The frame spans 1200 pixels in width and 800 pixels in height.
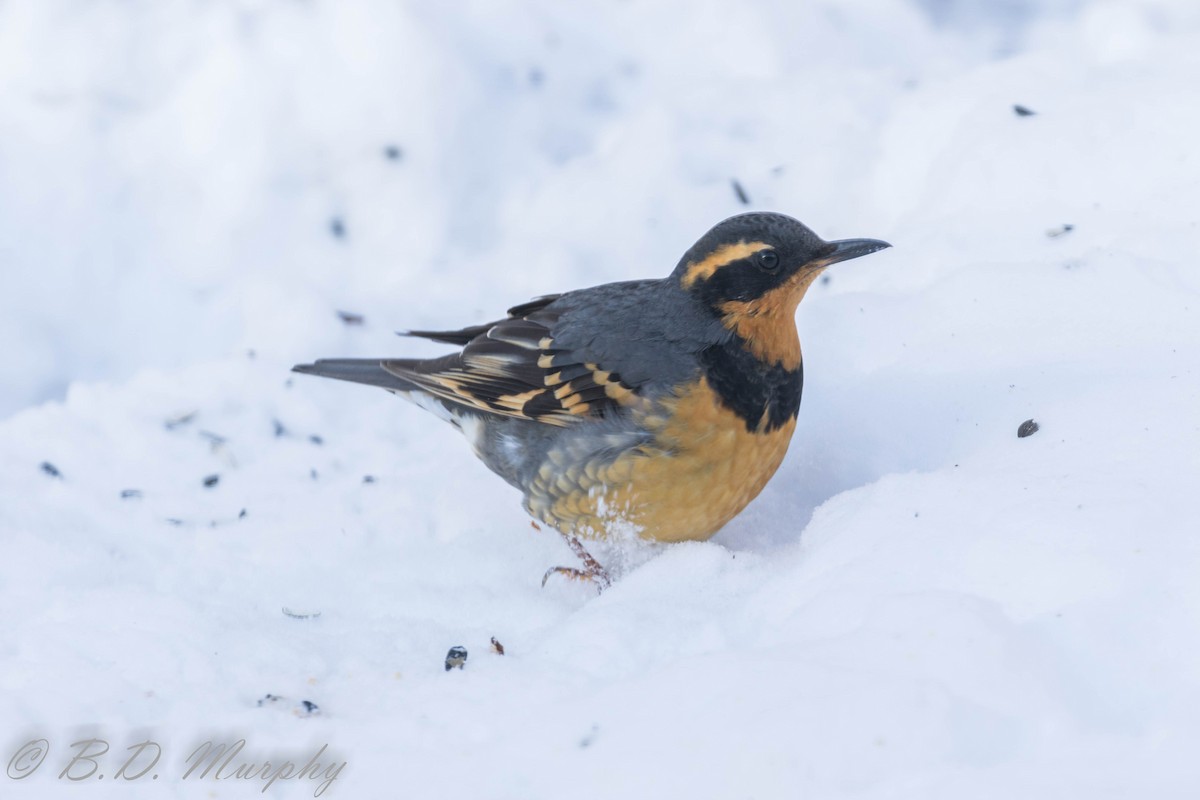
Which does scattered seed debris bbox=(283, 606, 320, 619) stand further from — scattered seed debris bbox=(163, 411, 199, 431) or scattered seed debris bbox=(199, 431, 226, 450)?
scattered seed debris bbox=(163, 411, 199, 431)

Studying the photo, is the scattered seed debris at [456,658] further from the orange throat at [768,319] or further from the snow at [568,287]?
the orange throat at [768,319]

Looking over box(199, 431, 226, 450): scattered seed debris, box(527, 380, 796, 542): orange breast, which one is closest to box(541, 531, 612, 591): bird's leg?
box(527, 380, 796, 542): orange breast

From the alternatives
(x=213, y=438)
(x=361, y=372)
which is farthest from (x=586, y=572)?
(x=213, y=438)

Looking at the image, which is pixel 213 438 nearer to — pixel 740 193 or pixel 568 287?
pixel 568 287

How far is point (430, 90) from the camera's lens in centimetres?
734

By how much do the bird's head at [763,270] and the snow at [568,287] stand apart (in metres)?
0.69

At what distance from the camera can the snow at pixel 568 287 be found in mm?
3064

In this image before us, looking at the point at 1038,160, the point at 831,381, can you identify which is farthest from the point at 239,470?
the point at 1038,160

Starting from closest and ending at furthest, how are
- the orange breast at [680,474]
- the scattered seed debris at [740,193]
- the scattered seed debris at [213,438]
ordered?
1. the orange breast at [680,474]
2. the scattered seed debris at [213,438]
3. the scattered seed debris at [740,193]

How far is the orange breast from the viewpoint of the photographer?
4234 millimetres

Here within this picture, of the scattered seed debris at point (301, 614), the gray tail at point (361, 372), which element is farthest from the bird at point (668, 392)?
the scattered seed debris at point (301, 614)

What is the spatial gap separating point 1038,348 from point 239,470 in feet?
12.1

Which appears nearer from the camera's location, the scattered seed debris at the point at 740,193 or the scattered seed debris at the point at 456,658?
the scattered seed debris at the point at 456,658

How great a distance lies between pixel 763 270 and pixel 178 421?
10.6 feet
